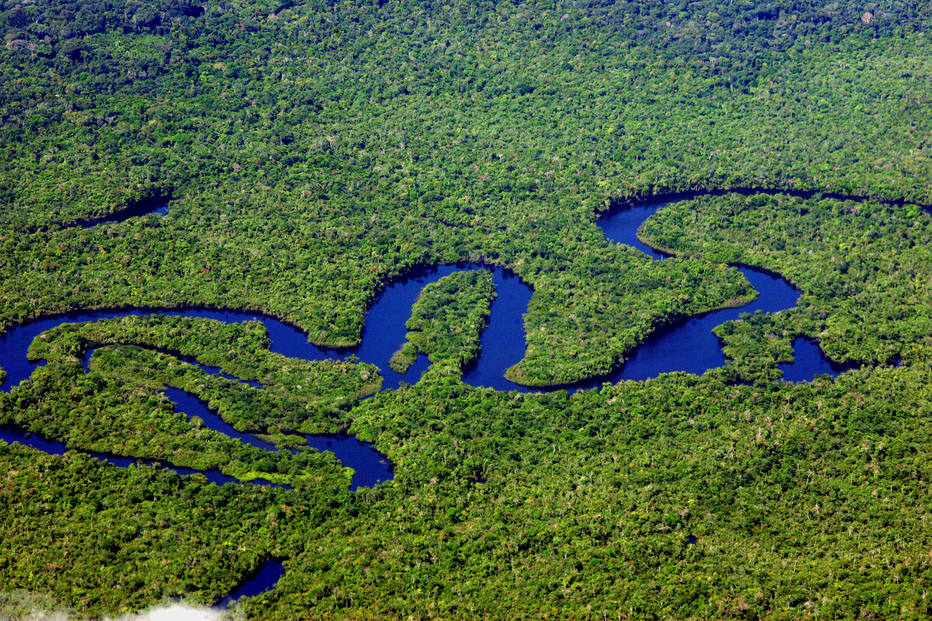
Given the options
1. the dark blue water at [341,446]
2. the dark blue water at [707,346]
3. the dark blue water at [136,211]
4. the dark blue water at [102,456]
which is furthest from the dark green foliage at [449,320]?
the dark blue water at [136,211]

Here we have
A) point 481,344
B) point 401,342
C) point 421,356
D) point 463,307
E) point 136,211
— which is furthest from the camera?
point 136,211

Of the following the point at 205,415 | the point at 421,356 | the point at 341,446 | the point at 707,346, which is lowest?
the point at 707,346

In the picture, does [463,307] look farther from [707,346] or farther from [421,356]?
[707,346]

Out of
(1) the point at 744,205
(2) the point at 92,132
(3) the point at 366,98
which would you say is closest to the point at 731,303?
(1) the point at 744,205

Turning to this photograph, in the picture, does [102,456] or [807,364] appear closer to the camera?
[102,456]

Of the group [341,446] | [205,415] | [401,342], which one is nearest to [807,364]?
[401,342]

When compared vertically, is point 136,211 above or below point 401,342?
above
